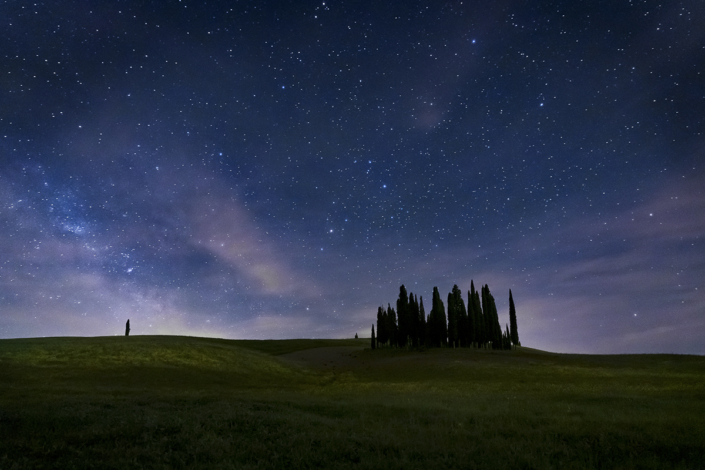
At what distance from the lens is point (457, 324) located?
77.8 metres

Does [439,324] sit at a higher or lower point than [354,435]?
higher

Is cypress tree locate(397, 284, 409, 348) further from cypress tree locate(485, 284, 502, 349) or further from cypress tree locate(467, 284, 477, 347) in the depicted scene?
cypress tree locate(485, 284, 502, 349)

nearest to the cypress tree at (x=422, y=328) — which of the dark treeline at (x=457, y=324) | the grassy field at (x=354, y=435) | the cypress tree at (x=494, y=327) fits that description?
the dark treeline at (x=457, y=324)

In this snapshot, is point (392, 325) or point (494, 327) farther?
point (392, 325)

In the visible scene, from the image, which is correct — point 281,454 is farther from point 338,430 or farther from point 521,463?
point 521,463

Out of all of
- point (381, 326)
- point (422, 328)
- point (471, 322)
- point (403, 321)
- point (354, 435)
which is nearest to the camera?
point (354, 435)

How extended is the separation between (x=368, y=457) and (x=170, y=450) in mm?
4590

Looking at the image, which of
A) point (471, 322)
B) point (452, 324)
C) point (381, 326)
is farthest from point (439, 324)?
point (381, 326)

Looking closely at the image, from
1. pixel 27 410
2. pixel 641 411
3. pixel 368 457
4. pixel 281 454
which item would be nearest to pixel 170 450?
pixel 281 454

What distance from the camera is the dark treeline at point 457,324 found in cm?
7669

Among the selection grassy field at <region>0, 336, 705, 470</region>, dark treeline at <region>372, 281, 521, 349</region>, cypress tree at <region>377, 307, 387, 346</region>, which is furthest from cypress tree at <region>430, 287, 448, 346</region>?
grassy field at <region>0, 336, 705, 470</region>

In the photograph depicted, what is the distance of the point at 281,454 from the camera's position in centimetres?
932

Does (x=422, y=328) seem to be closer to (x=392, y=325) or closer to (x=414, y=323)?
(x=414, y=323)

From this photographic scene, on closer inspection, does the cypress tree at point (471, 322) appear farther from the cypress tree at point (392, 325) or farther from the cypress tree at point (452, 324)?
the cypress tree at point (392, 325)
